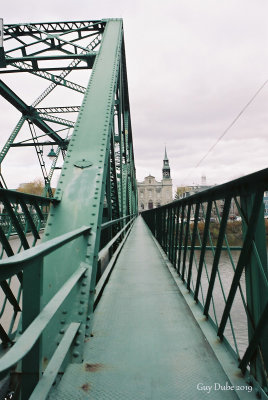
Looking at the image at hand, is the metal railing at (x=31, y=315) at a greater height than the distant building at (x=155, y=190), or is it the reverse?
the distant building at (x=155, y=190)

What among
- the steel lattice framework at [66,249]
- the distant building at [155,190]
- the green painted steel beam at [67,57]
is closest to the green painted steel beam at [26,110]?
the green painted steel beam at [67,57]

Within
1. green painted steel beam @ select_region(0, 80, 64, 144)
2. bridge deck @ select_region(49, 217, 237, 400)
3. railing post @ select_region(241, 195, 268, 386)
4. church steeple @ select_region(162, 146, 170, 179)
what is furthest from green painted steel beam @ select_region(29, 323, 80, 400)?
church steeple @ select_region(162, 146, 170, 179)

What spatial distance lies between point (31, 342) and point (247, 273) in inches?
55.5

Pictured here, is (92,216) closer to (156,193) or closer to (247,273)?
(247,273)

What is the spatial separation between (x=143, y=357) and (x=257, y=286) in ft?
3.15

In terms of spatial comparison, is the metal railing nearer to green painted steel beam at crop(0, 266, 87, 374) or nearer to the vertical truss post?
green painted steel beam at crop(0, 266, 87, 374)

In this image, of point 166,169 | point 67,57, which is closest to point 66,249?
point 67,57

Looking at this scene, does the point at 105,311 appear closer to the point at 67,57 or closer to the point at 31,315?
the point at 31,315

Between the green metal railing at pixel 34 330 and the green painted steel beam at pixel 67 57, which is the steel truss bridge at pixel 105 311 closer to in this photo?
the green metal railing at pixel 34 330

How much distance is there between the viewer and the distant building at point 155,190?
117938mm

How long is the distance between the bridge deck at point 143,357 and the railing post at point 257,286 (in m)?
0.23

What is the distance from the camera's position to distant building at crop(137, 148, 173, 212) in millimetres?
117938

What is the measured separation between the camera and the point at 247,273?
1677mm

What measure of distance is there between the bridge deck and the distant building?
377ft
